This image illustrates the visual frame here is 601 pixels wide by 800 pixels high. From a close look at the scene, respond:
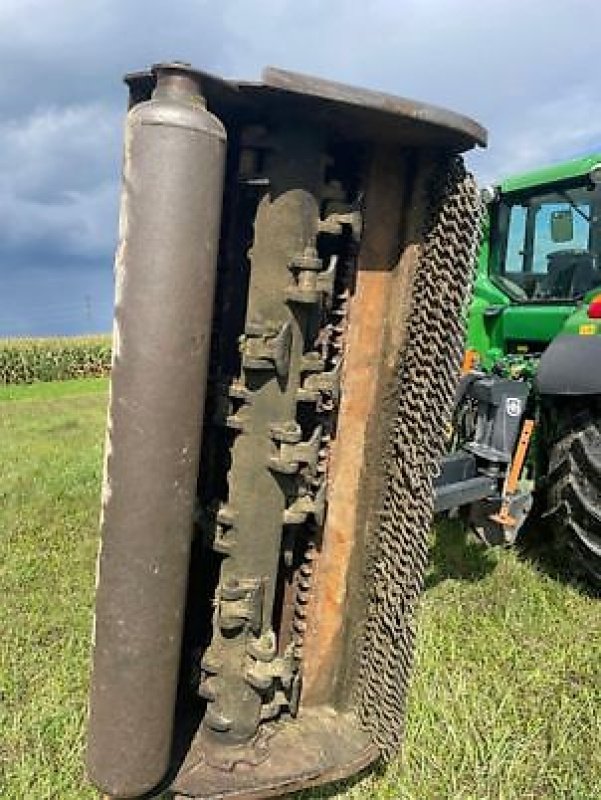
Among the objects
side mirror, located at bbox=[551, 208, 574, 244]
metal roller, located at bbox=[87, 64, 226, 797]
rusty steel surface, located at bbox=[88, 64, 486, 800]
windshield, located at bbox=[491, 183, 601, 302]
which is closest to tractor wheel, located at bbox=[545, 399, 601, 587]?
windshield, located at bbox=[491, 183, 601, 302]

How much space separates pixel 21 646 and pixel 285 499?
1699 mm

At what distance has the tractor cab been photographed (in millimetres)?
4379

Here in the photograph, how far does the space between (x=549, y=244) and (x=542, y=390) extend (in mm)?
1703

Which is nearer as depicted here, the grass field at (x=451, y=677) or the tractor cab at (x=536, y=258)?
the grass field at (x=451, y=677)

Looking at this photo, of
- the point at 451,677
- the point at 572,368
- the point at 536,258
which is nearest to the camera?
the point at 451,677

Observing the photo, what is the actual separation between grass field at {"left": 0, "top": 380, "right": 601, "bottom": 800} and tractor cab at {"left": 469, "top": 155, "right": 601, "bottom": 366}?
4.29 feet

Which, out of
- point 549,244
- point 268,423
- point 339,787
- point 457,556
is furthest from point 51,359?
point 268,423

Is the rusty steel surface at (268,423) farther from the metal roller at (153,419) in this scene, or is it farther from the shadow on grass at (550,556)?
the shadow on grass at (550,556)

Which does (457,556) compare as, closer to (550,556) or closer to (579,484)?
(550,556)

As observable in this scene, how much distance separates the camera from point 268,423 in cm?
172

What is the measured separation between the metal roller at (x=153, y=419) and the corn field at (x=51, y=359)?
2639 cm

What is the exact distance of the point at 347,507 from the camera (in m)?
2.02

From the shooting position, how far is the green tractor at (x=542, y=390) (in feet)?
11.4

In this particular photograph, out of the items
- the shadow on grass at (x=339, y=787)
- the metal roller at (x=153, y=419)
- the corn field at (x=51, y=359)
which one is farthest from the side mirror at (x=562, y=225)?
the corn field at (x=51, y=359)
